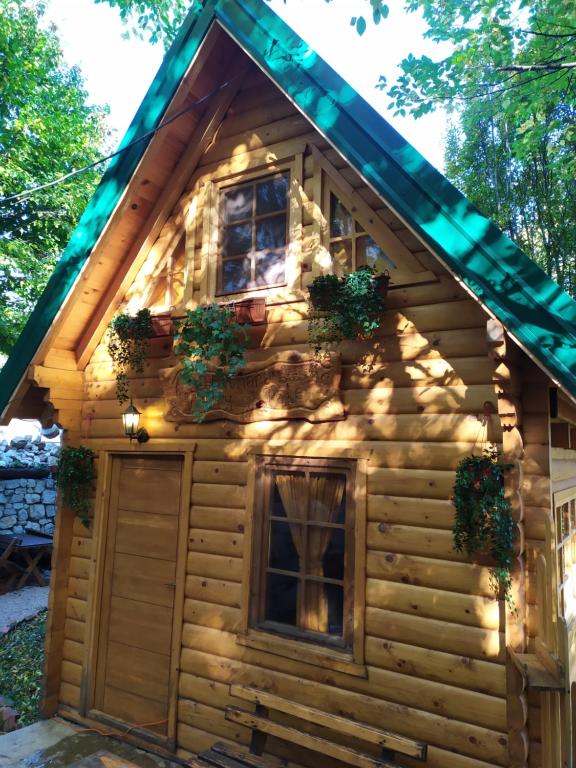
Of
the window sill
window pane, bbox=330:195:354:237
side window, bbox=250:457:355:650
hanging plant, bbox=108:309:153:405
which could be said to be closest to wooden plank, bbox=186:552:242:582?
side window, bbox=250:457:355:650

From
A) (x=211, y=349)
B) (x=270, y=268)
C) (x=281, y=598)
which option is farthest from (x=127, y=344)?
(x=281, y=598)

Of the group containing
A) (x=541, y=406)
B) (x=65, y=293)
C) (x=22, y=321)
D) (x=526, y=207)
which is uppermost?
(x=526, y=207)

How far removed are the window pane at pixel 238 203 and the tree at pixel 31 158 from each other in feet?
27.2

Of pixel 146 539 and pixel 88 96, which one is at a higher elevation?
pixel 88 96

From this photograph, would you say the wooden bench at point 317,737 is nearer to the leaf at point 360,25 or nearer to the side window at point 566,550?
the side window at point 566,550

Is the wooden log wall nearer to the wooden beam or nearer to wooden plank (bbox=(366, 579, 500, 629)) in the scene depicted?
wooden plank (bbox=(366, 579, 500, 629))

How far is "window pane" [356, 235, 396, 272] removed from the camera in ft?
14.3

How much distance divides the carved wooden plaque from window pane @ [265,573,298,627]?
4.54ft

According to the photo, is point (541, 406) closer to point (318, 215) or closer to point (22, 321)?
point (318, 215)

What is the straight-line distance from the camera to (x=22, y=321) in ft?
40.6

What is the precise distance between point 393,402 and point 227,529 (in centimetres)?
194

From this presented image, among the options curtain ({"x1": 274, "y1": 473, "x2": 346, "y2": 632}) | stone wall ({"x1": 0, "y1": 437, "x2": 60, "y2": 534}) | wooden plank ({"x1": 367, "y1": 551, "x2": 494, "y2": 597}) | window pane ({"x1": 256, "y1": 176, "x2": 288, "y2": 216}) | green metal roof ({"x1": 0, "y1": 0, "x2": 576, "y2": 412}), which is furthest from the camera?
stone wall ({"x1": 0, "y1": 437, "x2": 60, "y2": 534})

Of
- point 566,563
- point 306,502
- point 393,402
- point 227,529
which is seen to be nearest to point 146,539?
point 227,529

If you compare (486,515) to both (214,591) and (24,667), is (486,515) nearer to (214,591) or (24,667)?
(214,591)
